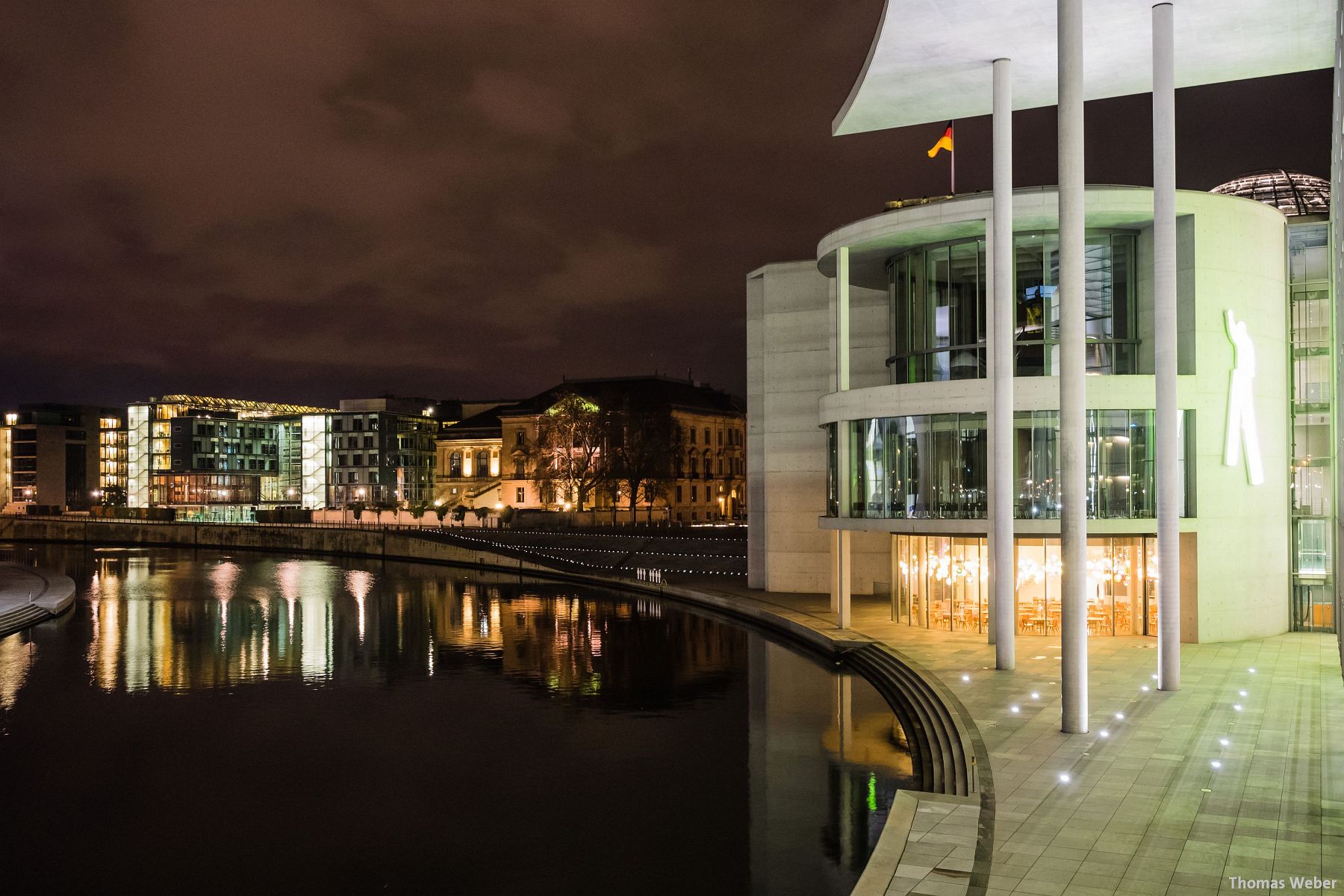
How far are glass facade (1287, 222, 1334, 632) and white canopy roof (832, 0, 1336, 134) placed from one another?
617 centimetres

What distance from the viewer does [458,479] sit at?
99250 mm

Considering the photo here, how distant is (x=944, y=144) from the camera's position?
28656 millimetres

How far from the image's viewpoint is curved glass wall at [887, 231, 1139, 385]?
26750mm

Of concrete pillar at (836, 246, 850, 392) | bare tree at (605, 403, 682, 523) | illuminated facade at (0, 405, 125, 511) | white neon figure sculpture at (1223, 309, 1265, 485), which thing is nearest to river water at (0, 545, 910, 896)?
concrete pillar at (836, 246, 850, 392)

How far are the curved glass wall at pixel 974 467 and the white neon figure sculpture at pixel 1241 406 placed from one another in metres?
1.02

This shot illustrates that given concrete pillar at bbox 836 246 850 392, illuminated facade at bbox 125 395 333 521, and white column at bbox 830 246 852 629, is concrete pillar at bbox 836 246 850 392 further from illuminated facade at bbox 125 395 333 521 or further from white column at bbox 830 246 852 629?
illuminated facade at bbox 125 395 333 521

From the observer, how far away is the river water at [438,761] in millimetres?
14133

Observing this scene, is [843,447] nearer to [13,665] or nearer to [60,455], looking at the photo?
[13,665]

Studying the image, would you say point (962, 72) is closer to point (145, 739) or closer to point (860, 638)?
point (860, 638)

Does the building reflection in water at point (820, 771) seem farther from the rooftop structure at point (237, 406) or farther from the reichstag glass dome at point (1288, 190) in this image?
the rooftop structure at point (237, 406)

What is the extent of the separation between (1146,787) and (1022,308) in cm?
1577

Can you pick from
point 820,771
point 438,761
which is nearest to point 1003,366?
point 820,771

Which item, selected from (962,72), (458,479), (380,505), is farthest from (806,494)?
(380,505)

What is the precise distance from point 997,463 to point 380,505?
8876cm
